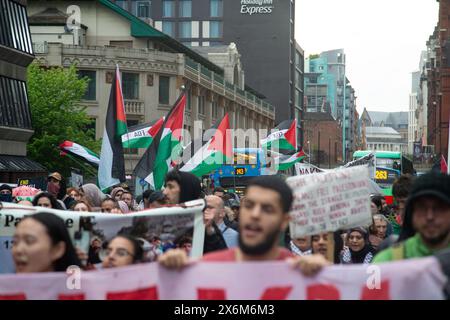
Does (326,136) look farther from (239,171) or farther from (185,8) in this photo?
(239,171)

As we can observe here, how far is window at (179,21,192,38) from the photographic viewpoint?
10875cm

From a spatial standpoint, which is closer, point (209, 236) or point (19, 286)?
point (19, 286)

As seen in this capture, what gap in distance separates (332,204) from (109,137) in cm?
1125

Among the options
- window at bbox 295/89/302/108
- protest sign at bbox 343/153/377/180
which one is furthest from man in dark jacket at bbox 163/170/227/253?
window at bbox 295/89/302/108

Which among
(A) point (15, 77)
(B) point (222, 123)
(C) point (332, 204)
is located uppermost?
(A) point (15, 77)

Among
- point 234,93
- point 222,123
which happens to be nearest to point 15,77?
point 222,123

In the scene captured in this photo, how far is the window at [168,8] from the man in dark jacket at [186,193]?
102939mm

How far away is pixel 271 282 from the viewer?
5.00m

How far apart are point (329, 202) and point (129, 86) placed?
52607mm

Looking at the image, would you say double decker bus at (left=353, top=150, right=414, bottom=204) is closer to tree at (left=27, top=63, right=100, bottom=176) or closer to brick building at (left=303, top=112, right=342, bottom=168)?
tree at (left=27, top=63, right=100, bottom=176)

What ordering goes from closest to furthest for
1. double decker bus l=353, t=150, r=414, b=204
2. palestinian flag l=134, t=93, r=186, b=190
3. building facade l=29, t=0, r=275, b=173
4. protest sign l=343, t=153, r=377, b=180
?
palestinian flag l=134, t=93, r=186, b=190, protest sign l=343, t=153, r=377, b=180, double decker bus l=353, t=150, r=414, b=204, building facade l=29, t=0, r=275, b=173

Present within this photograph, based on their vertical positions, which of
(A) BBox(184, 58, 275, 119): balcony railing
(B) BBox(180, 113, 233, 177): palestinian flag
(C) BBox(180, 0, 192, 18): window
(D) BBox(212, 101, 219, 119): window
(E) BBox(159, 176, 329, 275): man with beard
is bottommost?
(E) BBox(159, 176, 329, 275): man with beard
